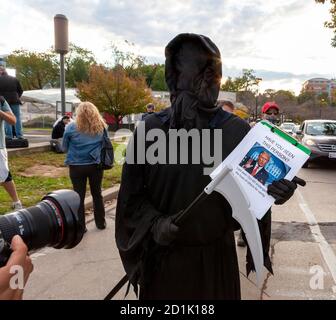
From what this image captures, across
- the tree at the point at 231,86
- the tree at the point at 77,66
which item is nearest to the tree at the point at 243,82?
the tree at the point at 231,86

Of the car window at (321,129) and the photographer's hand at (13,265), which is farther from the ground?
the photographer's hand at (13,265)

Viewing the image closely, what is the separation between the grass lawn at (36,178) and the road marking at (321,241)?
408 cm

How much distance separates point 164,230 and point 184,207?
7.1 inches

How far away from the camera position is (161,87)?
2933 inches

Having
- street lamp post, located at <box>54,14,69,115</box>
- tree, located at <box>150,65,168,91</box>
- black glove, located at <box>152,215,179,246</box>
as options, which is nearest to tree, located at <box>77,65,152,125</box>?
street lamp post, located at <box>54,14,69,115</box>

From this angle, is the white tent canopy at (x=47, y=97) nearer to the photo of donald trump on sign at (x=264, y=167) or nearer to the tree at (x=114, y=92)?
the tree at (x=114, y=92)

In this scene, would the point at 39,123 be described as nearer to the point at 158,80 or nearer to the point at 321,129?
the point at 321,129

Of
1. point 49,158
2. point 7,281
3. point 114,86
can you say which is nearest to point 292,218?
point 7,281

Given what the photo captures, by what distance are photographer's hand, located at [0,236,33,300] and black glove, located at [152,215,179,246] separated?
0.65 meters

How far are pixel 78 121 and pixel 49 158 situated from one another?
5575 millimetres

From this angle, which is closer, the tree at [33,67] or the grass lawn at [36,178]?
the grass lawn at [36,178]

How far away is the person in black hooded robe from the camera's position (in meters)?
1.85

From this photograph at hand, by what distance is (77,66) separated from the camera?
6538cm

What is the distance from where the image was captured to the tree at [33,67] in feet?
215
